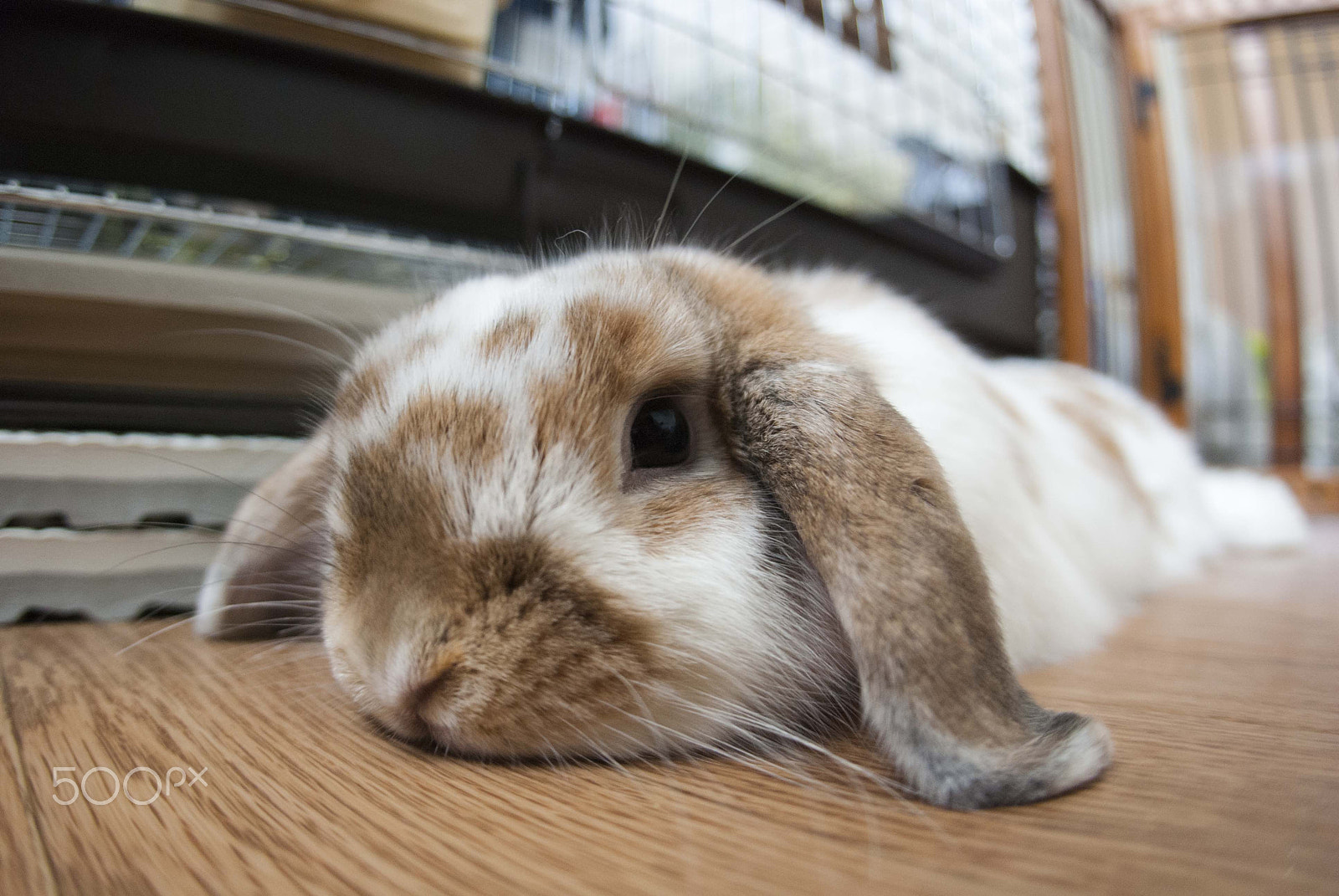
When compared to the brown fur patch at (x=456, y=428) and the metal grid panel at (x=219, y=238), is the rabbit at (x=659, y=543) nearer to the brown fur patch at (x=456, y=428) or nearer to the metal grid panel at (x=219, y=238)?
the brown fur patch at (x=456, y=428)

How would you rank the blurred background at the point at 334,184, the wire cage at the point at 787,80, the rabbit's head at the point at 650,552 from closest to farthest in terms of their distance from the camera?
the rabbit's head at the point at 650,552 < the blurred background at the point at 334,184 < the wire cage at the point at 787,80

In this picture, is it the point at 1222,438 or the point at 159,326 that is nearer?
the point at 159,326

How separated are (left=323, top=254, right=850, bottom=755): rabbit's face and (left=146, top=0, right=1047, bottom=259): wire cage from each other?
0.70 m

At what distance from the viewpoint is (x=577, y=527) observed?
59 cm

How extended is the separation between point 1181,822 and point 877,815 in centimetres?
19

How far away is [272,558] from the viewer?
0.93 m

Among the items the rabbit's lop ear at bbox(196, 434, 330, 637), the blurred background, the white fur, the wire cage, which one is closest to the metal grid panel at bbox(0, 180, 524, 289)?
the blurred background

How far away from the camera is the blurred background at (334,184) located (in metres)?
0.99

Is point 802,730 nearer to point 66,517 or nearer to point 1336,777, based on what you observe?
point 1336,777

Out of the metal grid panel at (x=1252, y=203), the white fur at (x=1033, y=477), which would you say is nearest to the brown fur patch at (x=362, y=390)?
the white fur at (x=1033, y=477)

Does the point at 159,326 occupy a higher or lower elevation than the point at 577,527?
higher

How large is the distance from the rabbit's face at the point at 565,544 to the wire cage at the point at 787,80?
696 mm

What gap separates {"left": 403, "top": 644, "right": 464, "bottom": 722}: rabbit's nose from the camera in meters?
0.54

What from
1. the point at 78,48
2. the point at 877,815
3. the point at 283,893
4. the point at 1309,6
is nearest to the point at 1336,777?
the point at 877,815
